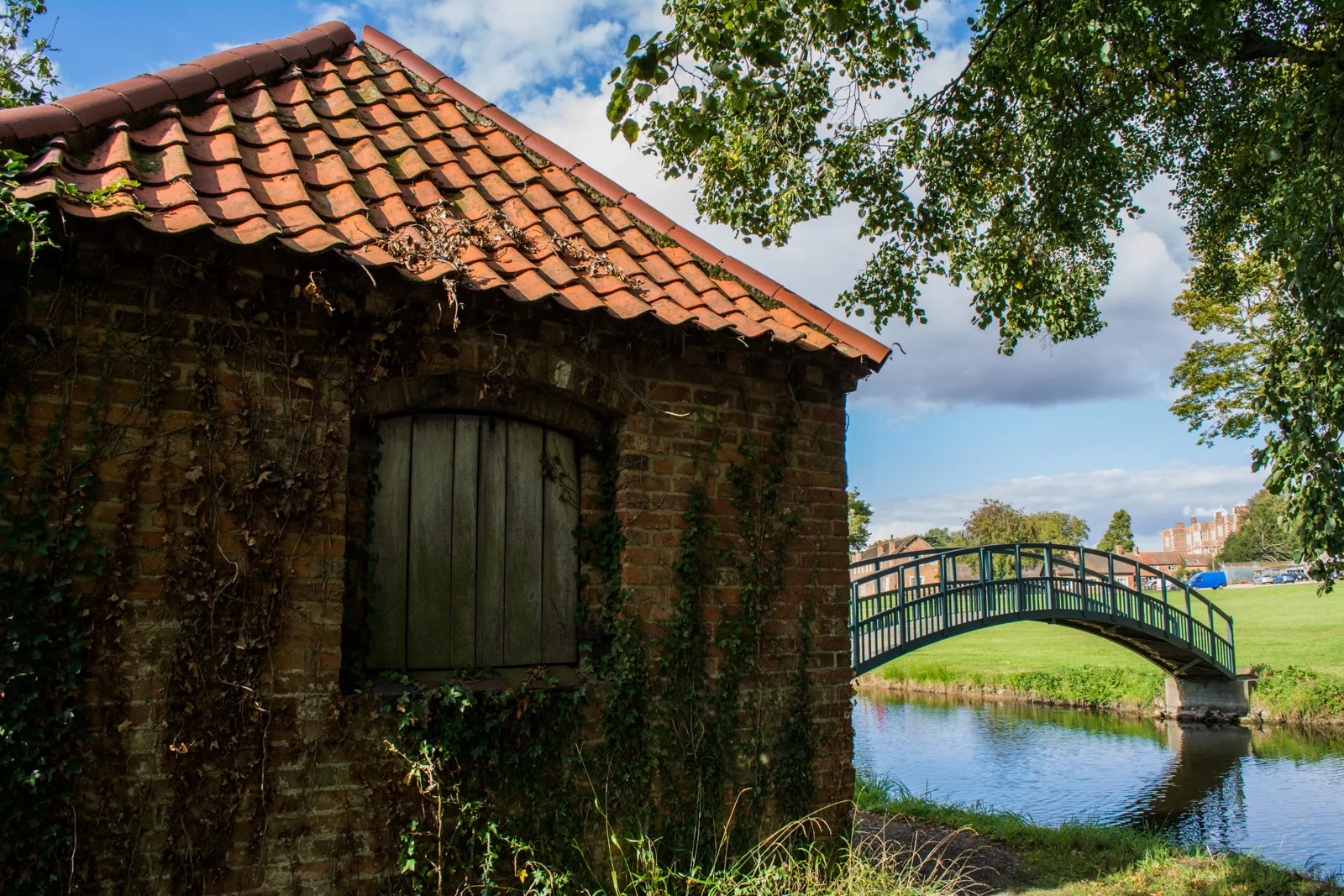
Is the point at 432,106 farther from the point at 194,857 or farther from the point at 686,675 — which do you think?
the point at 194,857

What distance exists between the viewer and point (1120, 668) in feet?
81.6

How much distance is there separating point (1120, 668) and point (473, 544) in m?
25.2

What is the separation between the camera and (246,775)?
3.53m

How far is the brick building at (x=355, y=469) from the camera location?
335cm

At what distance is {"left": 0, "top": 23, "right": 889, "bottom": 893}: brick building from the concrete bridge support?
20276mm

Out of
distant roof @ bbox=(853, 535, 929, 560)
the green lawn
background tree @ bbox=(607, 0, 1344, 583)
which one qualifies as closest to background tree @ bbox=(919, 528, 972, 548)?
distant roof @ bbox=(853, 535, 929, 560)

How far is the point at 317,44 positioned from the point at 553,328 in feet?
8.88

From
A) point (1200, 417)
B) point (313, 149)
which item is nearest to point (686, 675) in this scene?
point (313, 149)

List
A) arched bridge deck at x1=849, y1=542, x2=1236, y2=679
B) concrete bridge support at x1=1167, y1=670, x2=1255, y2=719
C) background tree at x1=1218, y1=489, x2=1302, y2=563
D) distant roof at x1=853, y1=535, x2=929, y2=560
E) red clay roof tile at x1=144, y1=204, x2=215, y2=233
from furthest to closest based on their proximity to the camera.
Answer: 1. background tree at x1=1218, y1=489, x2=1302, y2=563
2. distant roof at x1=853, y1=535, x2=929, y2=560
3. concrete bridge support at x1=1167, y1=670, x2=1255, y2=719
4. arched bridge deck at x1=849, y1=542, x2=1236, y2=679
5. red clay roof tile at x1=144, y1=204, x2=215, y2=233

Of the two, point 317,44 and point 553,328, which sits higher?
point 317,44

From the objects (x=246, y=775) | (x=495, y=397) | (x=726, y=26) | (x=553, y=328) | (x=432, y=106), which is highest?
(x=726, y=26)

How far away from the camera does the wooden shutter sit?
13.8 feet

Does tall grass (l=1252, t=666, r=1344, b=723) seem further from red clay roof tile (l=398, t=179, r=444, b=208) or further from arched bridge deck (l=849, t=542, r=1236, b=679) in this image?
red clay roof tile (l=398, t=179, r=444, b=208)

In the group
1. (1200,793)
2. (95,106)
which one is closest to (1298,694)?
(1200,793)
